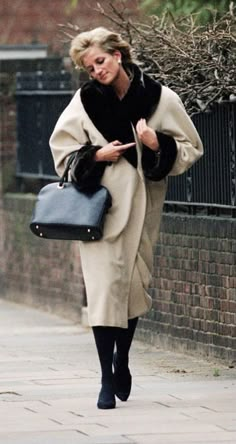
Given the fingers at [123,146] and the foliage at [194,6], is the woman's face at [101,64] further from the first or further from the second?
the foliage at [194,6]

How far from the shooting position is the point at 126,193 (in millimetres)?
8305

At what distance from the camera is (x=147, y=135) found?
26.8 ft

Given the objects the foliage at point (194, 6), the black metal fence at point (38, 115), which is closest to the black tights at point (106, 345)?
the foliage at point (194, 6)

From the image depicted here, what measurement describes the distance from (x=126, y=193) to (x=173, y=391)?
4.38 ft

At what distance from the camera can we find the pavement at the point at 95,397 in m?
7.48

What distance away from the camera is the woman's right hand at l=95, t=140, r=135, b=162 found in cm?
818

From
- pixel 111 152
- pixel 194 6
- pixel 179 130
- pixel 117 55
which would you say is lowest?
pixel 111 152

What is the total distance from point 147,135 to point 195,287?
9.43ft

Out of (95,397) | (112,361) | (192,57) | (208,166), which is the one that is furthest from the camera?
(208,166)

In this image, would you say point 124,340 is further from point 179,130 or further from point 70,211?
point 179,130

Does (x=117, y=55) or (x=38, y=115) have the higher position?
(x=117, y=55)

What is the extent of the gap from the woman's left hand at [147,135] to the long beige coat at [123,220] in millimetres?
148

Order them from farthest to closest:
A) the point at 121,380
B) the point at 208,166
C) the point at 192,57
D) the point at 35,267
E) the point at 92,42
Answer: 1. the point at 35,267
2. the point at 208,166
3. the point at 192,57
4. the point at 121,380
5. the point at 92,42

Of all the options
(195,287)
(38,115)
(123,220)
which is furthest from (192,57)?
(38,115)
